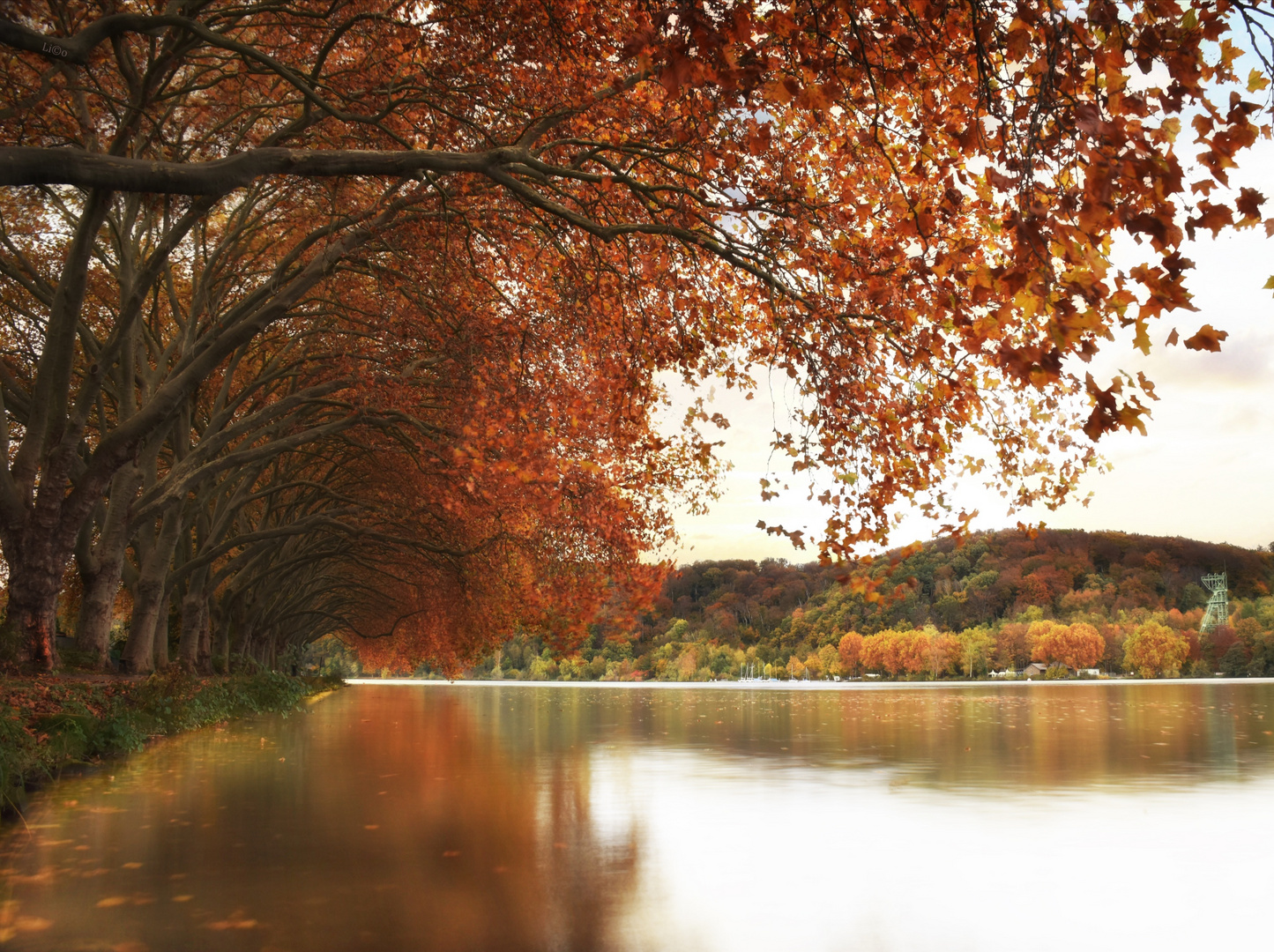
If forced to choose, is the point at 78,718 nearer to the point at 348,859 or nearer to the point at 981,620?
the point at 348,859

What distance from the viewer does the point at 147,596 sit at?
2125 cm

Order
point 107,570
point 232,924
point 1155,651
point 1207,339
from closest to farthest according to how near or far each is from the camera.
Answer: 1. point 1207,339
2. point 232,924
3. point 107,570
4. point 1155,651

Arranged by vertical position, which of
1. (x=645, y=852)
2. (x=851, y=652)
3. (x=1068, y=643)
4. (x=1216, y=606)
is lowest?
(x=851, y=652)

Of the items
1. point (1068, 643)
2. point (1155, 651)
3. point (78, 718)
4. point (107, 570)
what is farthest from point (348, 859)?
point (1155, 651)

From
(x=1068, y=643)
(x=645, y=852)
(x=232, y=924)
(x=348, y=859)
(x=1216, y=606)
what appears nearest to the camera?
(x=232, y=924)

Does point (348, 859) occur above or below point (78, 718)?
below

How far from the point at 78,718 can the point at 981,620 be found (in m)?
125

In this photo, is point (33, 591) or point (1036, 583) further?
point (1036, 583)

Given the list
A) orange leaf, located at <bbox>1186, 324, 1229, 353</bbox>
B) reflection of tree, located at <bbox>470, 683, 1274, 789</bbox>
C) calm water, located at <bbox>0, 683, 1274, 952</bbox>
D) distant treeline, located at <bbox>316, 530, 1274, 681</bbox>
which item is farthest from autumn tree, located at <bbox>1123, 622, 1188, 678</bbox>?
orange leaf, located at <bbox>1186, 324, 1229, 353</bbox>

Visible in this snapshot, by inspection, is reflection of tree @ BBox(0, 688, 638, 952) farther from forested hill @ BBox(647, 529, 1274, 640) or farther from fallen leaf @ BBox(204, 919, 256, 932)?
forested hill @ BBox(647, 529, 1274, 640)

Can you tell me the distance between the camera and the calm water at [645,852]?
244 inches

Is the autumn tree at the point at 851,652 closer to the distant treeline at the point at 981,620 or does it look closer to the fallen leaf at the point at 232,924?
the distant treeline at the point at 981,620

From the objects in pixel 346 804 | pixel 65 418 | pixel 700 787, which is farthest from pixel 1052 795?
pixel 65 418

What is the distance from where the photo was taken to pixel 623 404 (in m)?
12.4
